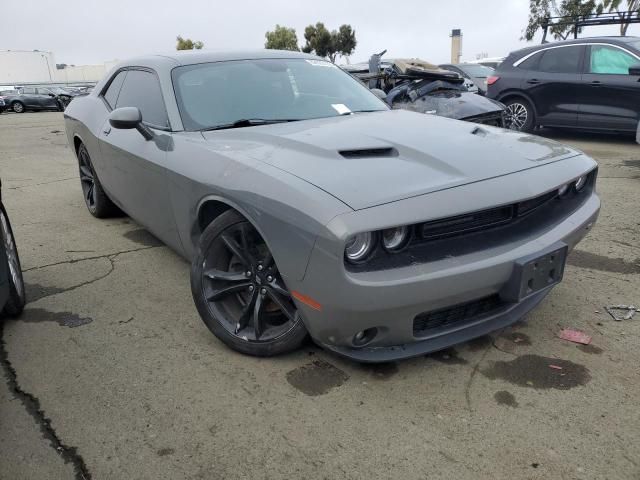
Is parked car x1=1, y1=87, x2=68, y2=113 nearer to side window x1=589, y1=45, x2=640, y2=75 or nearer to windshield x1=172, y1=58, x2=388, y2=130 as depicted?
side window x1=589, y1=45, x2=640, y2=75

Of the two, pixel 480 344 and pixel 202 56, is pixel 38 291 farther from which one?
pixel 480 344

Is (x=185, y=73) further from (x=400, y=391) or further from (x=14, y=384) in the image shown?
(x=400, y=391)

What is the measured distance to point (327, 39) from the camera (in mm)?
53938

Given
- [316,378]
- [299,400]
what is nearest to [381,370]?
[316,378]

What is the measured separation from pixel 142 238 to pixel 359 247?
288cm

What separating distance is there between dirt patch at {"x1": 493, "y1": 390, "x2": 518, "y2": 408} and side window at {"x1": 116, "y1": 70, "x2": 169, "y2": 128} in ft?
7.68

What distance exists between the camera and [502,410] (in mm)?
2230

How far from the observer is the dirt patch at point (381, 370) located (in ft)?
8.18

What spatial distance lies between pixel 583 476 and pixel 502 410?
1.35ft

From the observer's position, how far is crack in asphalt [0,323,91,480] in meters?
2.01

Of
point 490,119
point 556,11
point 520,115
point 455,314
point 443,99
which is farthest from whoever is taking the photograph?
point 556,11

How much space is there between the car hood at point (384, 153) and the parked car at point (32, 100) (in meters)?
26.7

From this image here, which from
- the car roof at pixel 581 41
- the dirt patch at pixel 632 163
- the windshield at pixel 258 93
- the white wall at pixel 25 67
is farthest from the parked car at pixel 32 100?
the white wall at pixel 25 67

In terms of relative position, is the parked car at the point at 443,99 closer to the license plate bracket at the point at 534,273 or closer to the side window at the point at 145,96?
the side window at the point at 145,96
